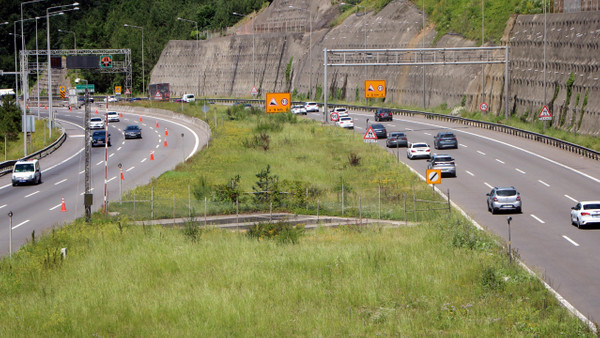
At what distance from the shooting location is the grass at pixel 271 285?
73.9 feet

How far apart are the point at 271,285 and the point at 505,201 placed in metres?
17.6

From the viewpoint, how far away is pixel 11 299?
2584 centimetres

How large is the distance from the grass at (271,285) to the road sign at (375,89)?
64715 mm

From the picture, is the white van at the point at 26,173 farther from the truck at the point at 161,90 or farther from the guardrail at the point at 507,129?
the truck at the point at 161,90

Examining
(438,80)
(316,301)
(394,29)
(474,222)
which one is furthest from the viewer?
(394,29)

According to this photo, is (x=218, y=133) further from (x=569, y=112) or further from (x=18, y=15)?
(x=18, y=15)

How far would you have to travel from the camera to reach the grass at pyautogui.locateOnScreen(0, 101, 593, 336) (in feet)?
73.9

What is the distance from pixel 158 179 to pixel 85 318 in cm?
2772

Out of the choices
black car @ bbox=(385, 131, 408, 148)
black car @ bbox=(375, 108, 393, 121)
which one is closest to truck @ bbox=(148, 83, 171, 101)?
black car @ bbox=(375, 108, 393, 121)

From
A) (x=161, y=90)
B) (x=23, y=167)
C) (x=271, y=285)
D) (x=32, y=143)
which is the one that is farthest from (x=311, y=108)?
(x=271, y=285)

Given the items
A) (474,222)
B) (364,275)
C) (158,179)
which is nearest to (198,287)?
(364,275)

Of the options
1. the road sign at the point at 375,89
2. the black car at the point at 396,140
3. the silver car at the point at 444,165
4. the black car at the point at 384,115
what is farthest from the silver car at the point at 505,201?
the road sign at the point at 375,89

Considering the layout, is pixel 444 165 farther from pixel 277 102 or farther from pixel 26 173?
pixel 277 102

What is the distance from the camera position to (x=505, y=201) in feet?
133
